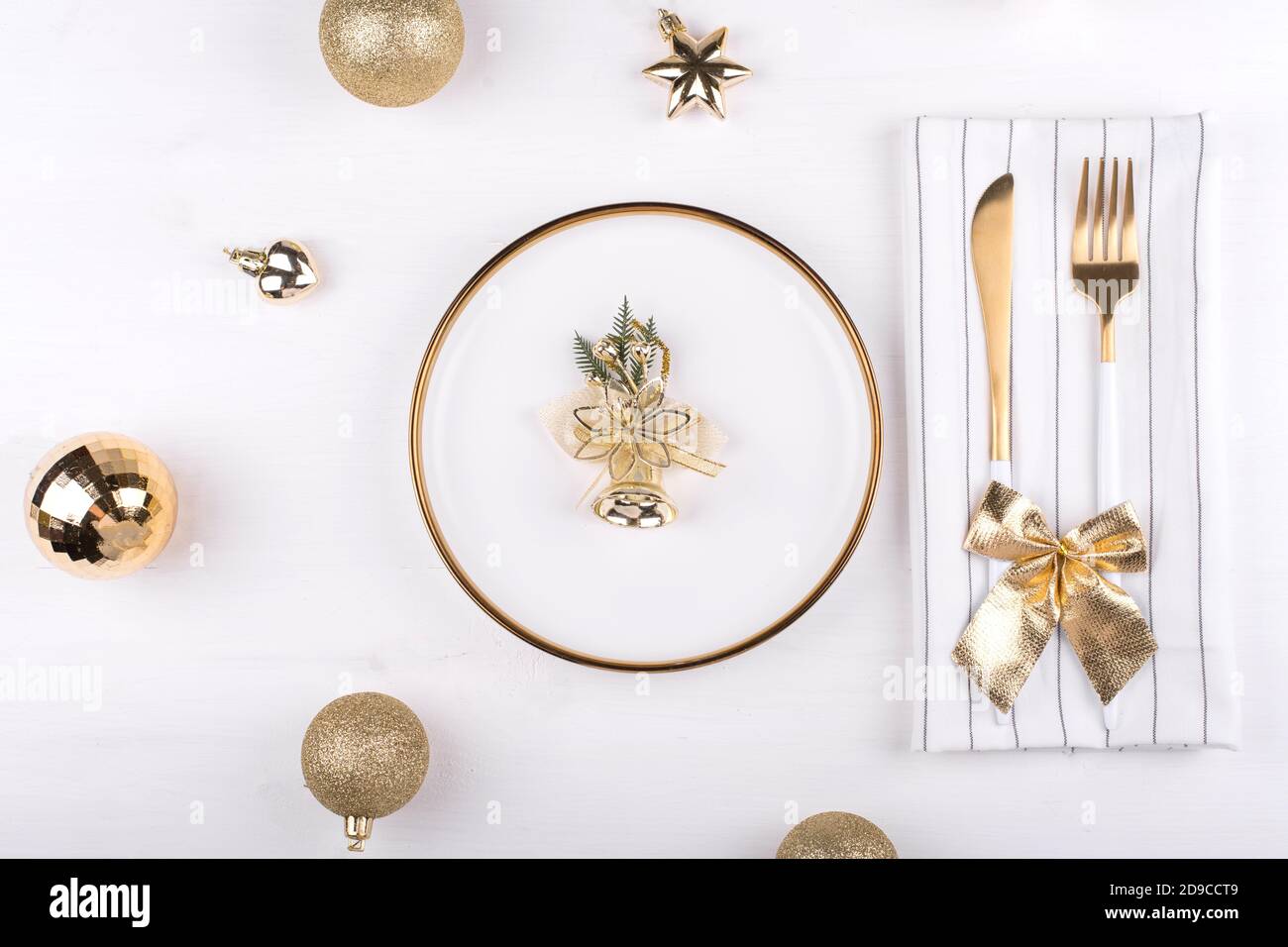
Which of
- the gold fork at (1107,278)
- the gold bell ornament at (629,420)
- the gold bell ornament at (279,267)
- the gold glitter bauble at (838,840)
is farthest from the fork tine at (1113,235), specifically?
the gold bell ornament at (279,267)

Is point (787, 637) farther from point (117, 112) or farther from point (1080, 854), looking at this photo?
point (117, 112)

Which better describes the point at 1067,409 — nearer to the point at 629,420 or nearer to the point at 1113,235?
the point at 1113,235

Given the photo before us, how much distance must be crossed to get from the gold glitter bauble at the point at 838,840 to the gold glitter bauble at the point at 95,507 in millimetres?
486

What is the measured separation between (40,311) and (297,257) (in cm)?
21

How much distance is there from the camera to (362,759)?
66cm

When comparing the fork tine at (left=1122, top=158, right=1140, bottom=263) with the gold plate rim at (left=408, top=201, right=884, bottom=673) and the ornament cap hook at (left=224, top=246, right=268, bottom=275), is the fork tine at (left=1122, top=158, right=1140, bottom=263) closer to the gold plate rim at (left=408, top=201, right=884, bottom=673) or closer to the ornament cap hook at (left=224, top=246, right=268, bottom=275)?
the gold plate rim at (left=408, top=201, right=884, bottom=673)

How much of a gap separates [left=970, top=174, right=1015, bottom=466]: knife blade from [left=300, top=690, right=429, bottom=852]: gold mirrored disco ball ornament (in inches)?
18.1

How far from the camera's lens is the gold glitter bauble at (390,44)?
2.16ft

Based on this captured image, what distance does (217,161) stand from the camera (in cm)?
75

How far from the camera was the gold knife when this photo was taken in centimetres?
72

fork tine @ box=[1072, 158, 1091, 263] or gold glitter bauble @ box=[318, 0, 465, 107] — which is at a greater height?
gold glitter bauble @ box=[318, 0, 465, 107]

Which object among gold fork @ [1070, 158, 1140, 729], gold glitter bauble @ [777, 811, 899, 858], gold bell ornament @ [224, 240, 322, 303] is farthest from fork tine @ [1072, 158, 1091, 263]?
gold bell ornament @ [224, 240, 322, 303]

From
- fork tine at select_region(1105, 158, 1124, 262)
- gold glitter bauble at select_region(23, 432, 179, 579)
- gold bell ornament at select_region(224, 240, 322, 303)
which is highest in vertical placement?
fork tine at select_region(1105, 158, 1124, 262)
